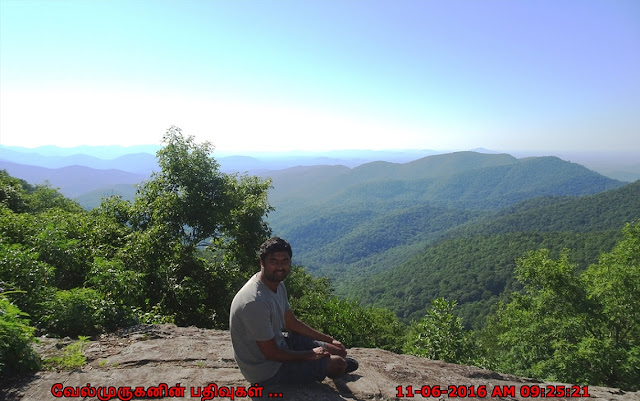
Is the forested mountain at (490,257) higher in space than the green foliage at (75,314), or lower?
lower

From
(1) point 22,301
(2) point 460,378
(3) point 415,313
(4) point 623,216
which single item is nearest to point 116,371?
(1) point 22,301

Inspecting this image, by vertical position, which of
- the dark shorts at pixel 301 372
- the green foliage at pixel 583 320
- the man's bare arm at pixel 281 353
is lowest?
the green foliage at pixel 583 320

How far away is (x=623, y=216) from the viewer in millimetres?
130500

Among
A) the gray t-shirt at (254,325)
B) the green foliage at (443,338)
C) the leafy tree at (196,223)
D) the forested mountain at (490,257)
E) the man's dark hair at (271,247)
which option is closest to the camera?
the gray t-shirt at (254,325)

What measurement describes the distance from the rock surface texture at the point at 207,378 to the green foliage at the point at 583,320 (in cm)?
1162

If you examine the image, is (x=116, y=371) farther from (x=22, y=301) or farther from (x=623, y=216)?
(x=623, y=216)

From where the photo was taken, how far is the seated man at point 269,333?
11.9 feet

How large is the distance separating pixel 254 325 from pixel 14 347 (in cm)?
343

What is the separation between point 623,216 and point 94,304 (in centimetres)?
18261

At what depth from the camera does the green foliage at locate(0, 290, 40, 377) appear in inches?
158

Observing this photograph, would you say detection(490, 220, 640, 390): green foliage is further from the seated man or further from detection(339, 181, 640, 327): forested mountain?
detection(339, 181, 640, 327): forested mountain

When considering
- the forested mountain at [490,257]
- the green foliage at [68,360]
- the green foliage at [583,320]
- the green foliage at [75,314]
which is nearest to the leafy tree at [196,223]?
the green foliage at [75,314]
